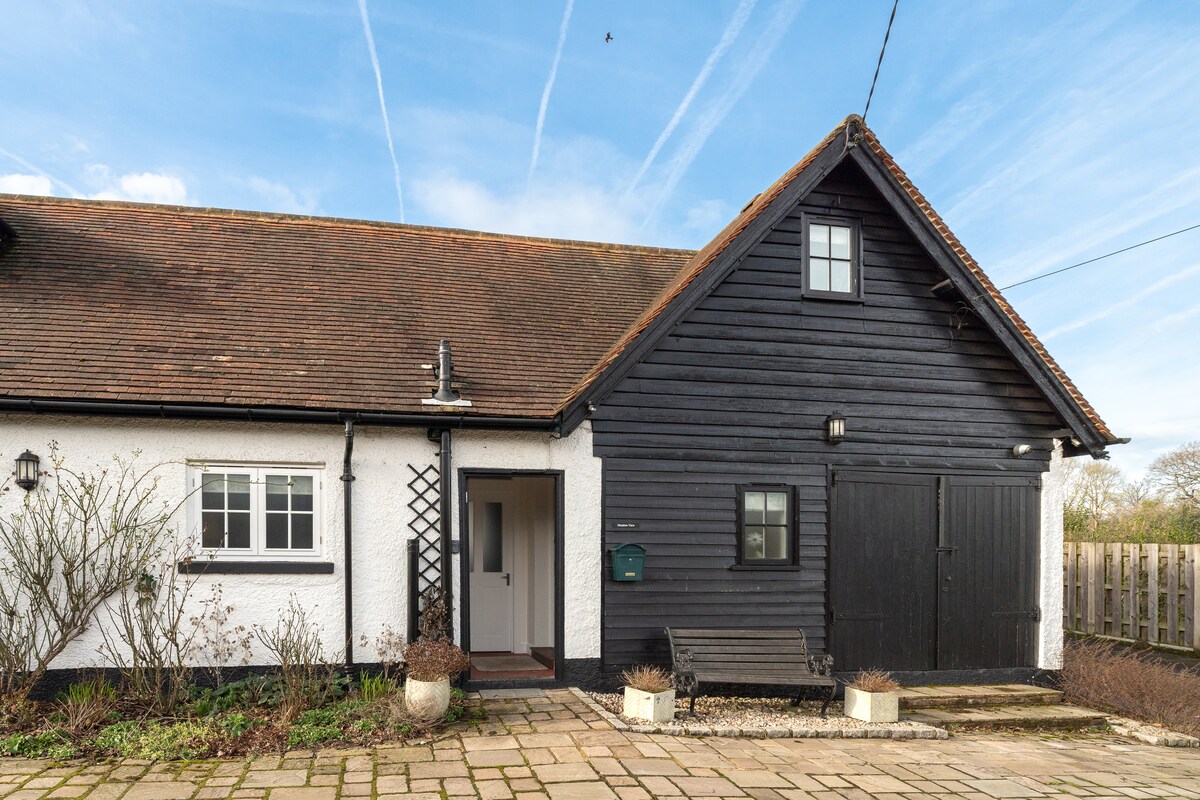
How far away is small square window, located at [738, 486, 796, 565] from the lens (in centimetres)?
930

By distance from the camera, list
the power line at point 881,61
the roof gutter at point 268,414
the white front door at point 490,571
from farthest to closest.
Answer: the white front door at point 490,571 → the roof gutter at point 268,414 → the power line at point 881,61

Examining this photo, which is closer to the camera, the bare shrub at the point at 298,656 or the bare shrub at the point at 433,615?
the bare shrub at the point at 298,656

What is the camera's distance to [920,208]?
946 centimetres

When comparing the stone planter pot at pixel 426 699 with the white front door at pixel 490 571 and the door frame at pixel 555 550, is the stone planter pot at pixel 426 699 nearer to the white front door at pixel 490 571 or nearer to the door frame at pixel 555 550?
the door frame at pixel 555 550

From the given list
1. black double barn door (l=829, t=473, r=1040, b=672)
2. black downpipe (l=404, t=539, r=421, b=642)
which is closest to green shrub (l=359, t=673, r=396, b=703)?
black downpipe (l=404, t=539, r=421, b=642)

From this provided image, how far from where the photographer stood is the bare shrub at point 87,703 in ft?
22.2

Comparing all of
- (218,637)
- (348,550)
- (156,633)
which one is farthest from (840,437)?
(156,633)

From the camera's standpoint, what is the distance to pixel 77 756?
6.21m

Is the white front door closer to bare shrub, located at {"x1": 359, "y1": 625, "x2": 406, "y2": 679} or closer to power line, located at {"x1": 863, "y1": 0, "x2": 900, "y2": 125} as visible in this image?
bare shrub, located at {"x1": 359, "y1": 625, "x2": 406, "y2": 679}

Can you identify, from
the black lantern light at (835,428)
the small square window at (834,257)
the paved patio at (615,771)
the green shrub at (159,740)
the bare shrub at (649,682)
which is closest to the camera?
the paved patio at (615,771)

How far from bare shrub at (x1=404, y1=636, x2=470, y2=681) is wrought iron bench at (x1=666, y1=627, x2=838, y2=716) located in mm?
2224

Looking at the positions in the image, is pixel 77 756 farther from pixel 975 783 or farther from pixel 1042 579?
pixel 1042 579

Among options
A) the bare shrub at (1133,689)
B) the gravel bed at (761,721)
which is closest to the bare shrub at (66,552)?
the gravel bed at (761,721)

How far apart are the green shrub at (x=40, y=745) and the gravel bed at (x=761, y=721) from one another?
14.6 feet
